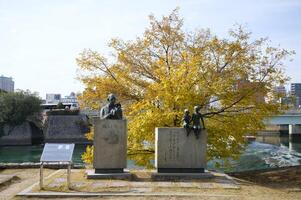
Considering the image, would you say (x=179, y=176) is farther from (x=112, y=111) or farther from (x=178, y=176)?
(x=112, y=111)

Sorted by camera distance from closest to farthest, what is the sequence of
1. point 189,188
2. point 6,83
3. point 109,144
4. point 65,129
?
point 189,188 < point 109,144 < point 65,129 < point 6,83

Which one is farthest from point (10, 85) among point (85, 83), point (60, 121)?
point (85, 83)

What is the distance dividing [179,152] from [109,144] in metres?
2.44

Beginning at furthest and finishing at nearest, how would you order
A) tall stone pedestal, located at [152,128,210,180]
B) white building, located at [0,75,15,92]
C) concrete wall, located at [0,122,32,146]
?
white building, located at [0,75,15,92] → concrete wall, located at [0,122,32,146] → tall stone pedestal, located at [152,128,210,180]

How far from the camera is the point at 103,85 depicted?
61.8 ft

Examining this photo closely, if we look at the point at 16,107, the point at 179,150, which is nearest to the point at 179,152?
the point at 179,150

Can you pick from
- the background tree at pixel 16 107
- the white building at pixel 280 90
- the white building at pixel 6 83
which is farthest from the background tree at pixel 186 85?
the white building at pixel 6 83

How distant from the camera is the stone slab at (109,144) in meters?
14.9

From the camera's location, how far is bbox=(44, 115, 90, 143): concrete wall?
6725 centimetres

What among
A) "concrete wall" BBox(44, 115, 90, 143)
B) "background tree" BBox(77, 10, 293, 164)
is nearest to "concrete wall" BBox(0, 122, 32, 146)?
"concrete wall" BBox(44, 115, 90, 143)

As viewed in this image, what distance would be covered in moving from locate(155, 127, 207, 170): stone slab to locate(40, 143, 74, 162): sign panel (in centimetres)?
337

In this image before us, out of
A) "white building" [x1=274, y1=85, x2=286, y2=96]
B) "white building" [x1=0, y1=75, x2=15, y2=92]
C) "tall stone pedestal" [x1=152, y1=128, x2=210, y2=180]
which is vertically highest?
"white building" [x1=0, y1=75, x2=15, y2=92]

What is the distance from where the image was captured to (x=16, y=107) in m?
62.8

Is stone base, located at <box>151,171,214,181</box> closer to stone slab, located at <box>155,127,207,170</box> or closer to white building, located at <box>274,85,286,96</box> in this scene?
stone slab, located at <box>155,127,207,170</box>
